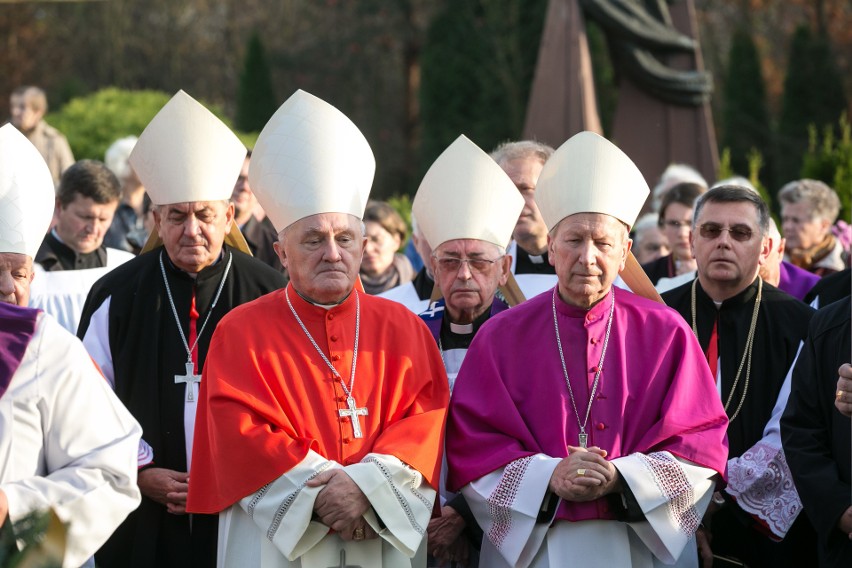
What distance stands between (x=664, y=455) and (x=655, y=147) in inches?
410

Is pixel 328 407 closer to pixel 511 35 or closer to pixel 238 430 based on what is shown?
pixel 238 430

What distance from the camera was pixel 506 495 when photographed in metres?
4.37

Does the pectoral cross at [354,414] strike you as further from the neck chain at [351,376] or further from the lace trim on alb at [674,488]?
the lace trim on alb at [674,488]

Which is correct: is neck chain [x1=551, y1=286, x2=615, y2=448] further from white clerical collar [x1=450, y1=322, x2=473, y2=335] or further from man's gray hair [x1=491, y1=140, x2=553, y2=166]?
man's gray hair [x1=491, y1=140, x2=553, y2=166]

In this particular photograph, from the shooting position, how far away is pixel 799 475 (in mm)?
4633

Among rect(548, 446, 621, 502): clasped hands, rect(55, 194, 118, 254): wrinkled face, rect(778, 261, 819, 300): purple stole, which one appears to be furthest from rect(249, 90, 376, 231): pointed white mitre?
rect(778, 261, 819, 300): purple stole

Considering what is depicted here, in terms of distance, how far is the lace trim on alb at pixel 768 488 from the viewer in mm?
4930

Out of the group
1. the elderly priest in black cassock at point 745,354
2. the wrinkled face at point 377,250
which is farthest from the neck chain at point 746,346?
the wrinkled face at point 377,250

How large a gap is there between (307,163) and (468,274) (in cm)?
81

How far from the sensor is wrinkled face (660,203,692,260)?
723 cm

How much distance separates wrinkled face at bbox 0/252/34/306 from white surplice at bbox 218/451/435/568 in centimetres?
103

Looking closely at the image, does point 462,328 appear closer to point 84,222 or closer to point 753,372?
point 753,372

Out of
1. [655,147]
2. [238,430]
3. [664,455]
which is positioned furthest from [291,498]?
[655,147]

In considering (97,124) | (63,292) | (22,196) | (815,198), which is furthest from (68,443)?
(97,124)
